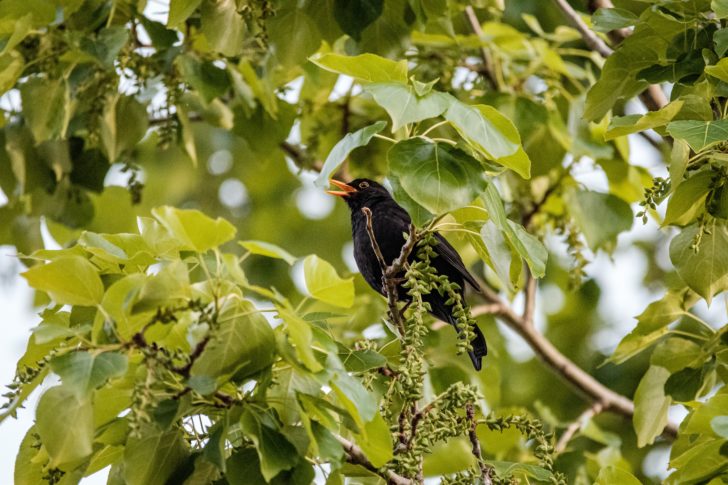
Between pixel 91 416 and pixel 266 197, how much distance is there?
263 inches

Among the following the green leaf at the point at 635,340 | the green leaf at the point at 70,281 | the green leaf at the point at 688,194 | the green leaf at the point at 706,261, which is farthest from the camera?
the green leaf at the point at 635,340

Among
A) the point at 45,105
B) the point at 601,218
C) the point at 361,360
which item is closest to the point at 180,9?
the point at 45,105

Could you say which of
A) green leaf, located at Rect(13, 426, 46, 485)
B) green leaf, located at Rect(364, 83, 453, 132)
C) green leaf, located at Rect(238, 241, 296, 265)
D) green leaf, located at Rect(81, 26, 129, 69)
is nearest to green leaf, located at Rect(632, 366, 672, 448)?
green leaf, located at Rect(364, 83, 453, 132)

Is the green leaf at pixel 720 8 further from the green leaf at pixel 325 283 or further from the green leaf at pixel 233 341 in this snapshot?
the green leaf at pixel 233 341

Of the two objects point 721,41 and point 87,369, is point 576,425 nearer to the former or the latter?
point 721,41

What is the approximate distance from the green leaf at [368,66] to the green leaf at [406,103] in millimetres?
79

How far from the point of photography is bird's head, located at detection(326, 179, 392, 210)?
482cm

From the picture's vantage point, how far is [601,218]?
509cm

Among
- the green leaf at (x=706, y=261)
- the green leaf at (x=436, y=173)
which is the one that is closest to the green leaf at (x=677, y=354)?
the green leaf at (x=706, y=261)

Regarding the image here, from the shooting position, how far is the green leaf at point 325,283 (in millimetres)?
2400

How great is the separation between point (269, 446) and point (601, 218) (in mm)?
3085

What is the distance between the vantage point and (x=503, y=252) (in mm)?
2695

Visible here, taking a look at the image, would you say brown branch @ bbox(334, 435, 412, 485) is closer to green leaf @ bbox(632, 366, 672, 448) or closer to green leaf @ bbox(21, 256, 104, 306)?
green leaf @ bbox(21, 256, 104, 306)

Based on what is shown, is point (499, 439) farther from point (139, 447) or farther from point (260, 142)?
point (139, 447)
